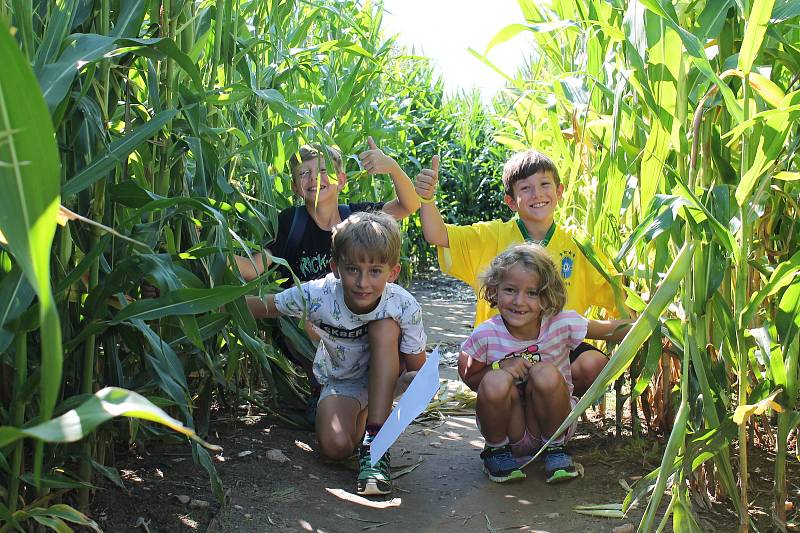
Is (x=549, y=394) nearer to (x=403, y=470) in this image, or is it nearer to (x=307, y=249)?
(x=403, y=470)

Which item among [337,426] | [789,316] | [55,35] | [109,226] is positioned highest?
[55,35]

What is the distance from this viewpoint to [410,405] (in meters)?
1.97

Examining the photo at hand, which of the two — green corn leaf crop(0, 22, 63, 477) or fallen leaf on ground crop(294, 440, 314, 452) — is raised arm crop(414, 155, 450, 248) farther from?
green corn leaf crop(0, 22, 63, 477)

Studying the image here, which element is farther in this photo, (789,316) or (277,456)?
(277,456)

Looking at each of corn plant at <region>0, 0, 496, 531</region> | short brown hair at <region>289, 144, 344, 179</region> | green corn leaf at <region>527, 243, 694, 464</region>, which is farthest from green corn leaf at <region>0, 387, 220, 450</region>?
short brown hair at <region>289, 144, 344, 179</region>

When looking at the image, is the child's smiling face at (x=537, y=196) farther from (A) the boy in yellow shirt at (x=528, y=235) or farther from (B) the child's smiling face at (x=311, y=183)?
(B) the child's smiling face at (x=311, y=183)

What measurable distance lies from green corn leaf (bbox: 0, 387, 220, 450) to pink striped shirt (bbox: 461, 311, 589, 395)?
169 centimetres

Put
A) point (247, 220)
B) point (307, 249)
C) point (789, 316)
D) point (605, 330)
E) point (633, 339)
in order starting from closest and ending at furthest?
1. point (633, 339)
2. point (789, 316)
3. point (247, 220)
4. point (605, 330)
5. point (307, 249)

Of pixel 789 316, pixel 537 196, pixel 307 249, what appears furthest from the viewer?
pixel 307 249

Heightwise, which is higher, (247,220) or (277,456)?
(247,220)

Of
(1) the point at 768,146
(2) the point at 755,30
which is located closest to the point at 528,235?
(1) the point at 768,146

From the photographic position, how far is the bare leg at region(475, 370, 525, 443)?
7.45 feet

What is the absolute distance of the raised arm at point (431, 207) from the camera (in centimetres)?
252

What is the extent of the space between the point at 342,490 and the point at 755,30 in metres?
1.46
